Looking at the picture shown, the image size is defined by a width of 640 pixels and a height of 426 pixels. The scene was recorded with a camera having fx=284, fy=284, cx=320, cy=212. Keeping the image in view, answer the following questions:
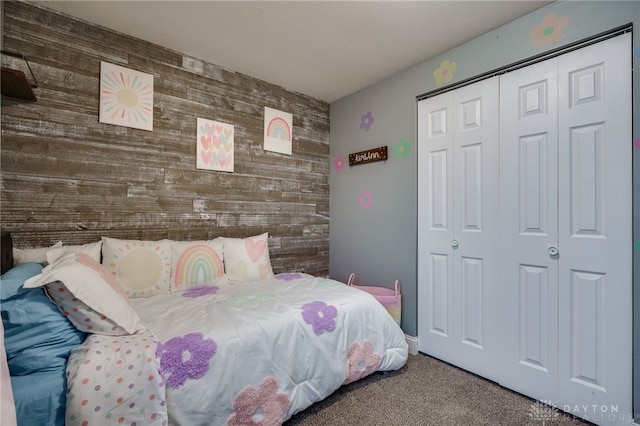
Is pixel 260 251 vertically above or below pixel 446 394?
above

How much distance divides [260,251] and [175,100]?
4.85 feet

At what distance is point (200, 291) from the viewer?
2.06m

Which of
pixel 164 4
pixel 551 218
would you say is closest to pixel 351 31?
pixel 164 4

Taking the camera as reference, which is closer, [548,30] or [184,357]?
[184,357]

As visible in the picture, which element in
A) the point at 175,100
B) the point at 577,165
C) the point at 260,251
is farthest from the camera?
the point at 260,251

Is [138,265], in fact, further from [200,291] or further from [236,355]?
[236,355]

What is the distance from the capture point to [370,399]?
181 centimetres

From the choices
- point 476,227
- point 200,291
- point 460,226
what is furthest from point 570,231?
point 200,291

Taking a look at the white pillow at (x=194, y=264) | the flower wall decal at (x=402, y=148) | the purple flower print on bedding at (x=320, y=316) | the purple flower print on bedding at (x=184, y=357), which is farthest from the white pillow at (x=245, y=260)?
the flower wall decal at (x=402, y=148)

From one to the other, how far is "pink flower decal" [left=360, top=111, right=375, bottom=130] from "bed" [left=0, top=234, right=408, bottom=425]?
1687mm

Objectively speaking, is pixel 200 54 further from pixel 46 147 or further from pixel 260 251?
pixel 260 251

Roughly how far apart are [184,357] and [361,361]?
1.13 meters

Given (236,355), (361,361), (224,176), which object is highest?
(224,176)

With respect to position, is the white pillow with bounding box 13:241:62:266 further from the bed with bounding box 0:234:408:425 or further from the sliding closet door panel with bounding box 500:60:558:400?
the sliding closet door panel with bounding box 500:60:558:400
